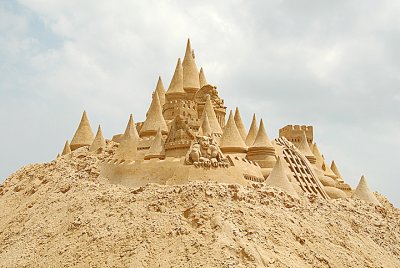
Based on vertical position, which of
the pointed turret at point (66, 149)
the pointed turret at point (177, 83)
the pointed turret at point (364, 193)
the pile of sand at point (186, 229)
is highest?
the pointed turret at point (177, 83)

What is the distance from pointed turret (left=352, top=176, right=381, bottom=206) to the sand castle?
0.6 inches

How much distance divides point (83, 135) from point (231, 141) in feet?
23.5

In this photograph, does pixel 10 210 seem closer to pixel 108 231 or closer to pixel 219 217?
pixel 108 231

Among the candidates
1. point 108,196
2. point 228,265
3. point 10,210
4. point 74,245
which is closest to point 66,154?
point 10,210

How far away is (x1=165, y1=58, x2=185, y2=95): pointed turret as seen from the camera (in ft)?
Result: 90.5

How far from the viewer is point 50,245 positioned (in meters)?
18.6

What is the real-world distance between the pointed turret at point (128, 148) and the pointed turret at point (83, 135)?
485 centimetres

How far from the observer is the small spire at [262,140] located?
79.0ft

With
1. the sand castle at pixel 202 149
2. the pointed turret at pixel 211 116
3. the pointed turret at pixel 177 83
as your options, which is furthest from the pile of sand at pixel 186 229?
the pointed turret at pixel 177 83

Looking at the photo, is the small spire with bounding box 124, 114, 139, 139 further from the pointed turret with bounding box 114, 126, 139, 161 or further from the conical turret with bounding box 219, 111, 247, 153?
the conical turret with bounding box 219, 111, 247, 153

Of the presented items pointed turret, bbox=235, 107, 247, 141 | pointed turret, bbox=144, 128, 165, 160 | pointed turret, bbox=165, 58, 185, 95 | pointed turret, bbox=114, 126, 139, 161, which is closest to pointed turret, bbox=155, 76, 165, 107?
pointed turret, bbox=165, 58, 185, 95

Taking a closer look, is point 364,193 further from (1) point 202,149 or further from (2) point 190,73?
(2) point 190,73

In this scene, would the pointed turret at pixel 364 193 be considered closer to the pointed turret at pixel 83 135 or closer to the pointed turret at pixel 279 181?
the pointed turret at pixel 279 181

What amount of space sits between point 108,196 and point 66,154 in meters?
7.75
